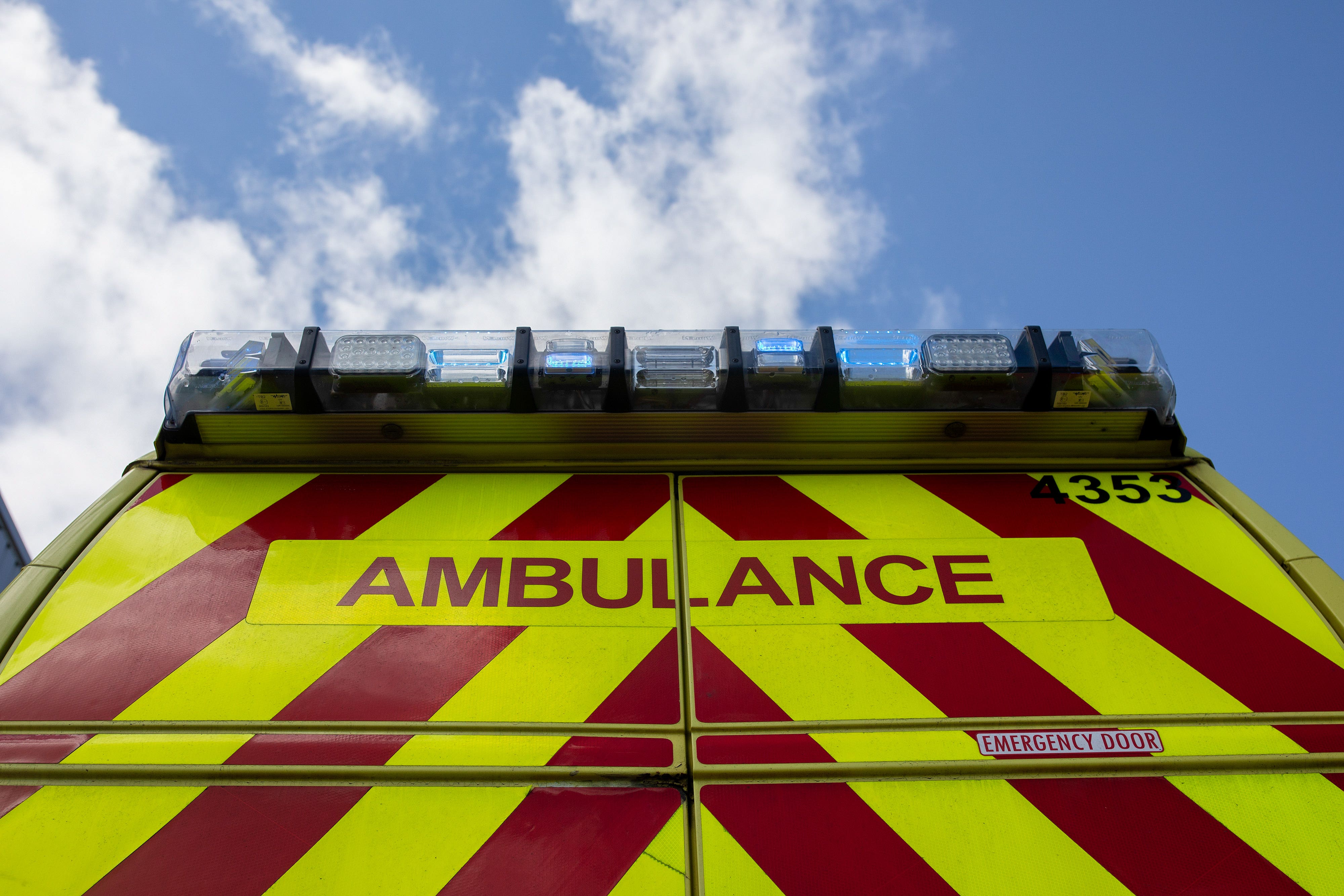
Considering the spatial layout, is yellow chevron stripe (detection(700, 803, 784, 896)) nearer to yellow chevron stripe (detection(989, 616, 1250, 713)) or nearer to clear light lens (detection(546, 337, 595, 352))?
yellow chevron stripe (detection(989, 616, 1250, 713))

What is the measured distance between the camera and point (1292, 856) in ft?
4.23

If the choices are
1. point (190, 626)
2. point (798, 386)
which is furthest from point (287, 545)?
point (798, 386)

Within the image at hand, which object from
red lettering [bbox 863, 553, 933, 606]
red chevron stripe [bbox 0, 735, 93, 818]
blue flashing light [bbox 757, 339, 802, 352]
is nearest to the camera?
red chevron stripe [bbox 0, 735, 93, 818]

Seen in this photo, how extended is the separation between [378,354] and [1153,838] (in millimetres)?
1865

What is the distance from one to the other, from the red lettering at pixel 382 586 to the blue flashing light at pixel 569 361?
23.7 inches

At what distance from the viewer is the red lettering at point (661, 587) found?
5.39 feet

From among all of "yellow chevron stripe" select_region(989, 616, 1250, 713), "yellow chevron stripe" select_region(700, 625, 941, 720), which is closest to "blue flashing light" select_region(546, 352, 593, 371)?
"yellow chevron stripe" select_region(700, 625, 941, 720)

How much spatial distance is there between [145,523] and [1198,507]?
2.39 metres

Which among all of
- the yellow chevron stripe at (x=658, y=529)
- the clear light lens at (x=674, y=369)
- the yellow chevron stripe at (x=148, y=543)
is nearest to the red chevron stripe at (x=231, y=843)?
the yellow chevron stripe at (x=148, y=543)

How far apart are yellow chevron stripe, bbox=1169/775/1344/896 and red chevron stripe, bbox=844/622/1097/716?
22 cm

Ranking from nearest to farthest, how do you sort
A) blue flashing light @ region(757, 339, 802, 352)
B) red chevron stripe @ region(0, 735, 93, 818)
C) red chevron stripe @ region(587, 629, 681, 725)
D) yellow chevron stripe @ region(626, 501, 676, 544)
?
red chevron stripe @ region(0, 735, 93, 818)
red chevron stripe @ region(587, 629, 681, 725)
yellow chevron stripe @ region(626, 501, 676, 544)
blue flashing light @ region(757, 339, 802, 352)

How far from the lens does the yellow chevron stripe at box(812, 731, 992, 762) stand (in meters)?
1.38

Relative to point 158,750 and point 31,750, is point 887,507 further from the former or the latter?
→ point 31,750

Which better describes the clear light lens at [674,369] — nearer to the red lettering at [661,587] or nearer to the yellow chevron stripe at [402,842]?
the red lettering at [661,587]
